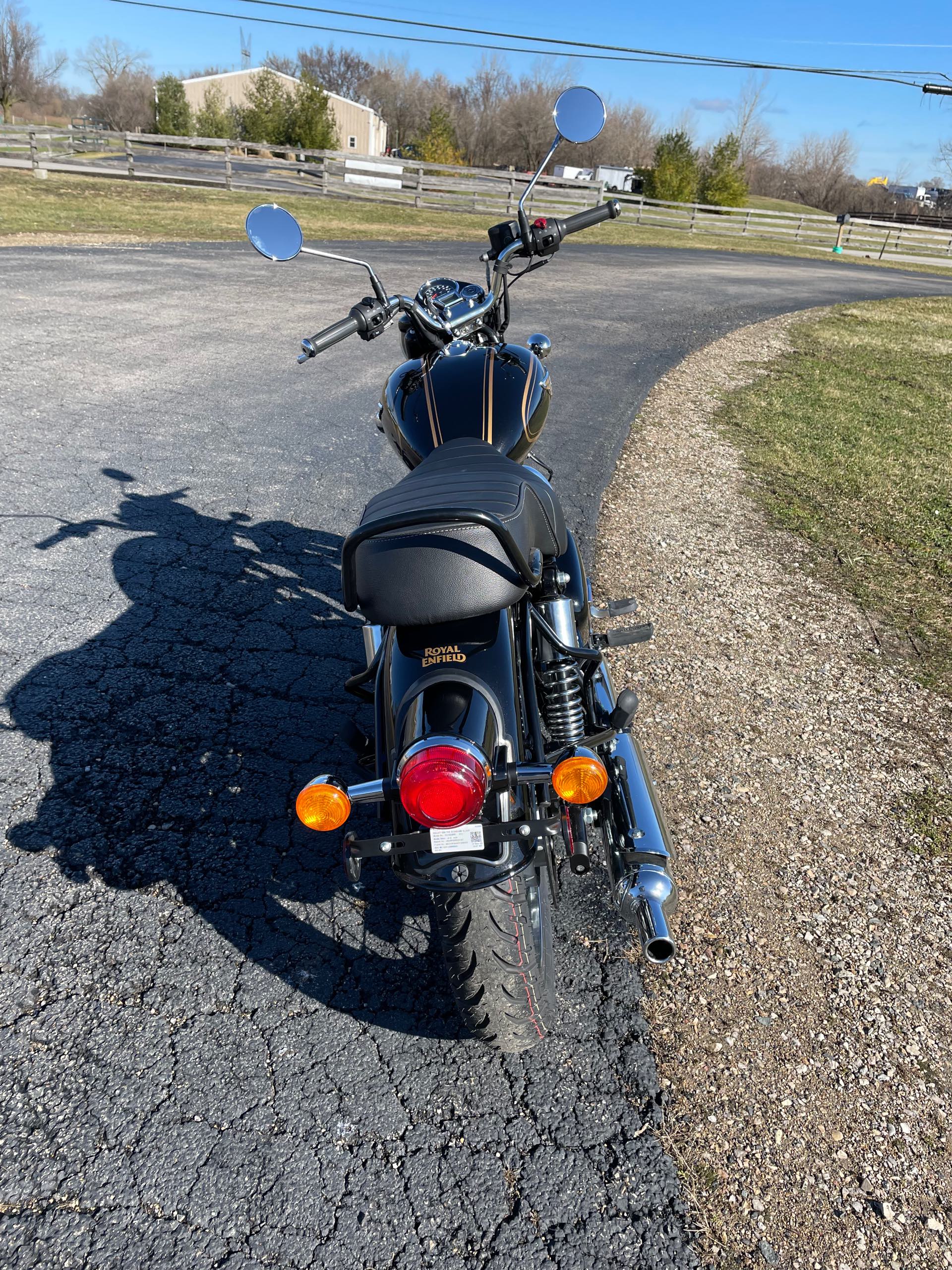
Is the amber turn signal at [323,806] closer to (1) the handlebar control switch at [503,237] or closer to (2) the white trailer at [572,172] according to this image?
(1) the handlebar control switch at [503,237]

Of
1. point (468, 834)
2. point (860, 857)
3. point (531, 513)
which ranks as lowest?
point (860, 857)

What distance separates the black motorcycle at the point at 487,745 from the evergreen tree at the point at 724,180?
37783 mm

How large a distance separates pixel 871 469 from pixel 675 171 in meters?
32.0

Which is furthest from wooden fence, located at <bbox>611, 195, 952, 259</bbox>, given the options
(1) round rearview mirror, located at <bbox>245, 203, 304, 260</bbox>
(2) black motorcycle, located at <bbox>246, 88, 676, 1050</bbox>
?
(2) black motorcycle, located at <bbox>246, 88, 676, 1050</bbox>

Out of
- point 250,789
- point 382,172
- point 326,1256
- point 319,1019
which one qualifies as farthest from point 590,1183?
point 382,172

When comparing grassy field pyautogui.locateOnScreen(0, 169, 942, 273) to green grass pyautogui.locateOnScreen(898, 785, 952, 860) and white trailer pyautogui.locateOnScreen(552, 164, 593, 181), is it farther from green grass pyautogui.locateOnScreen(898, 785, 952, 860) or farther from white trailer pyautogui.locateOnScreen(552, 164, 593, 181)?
white trailer pyautogui.locateOnScreen(552, 164, 593, 181)

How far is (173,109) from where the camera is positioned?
47.8 meters

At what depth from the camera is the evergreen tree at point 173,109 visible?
47.1 metres

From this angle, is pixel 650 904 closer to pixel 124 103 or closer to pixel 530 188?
A: pixel 530 188

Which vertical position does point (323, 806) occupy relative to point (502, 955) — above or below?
above

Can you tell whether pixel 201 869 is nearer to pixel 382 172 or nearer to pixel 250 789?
pixel 250 789

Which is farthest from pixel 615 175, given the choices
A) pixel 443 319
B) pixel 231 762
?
pixel 231 762

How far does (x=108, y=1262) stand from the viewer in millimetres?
1749

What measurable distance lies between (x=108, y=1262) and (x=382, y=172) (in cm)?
2813
